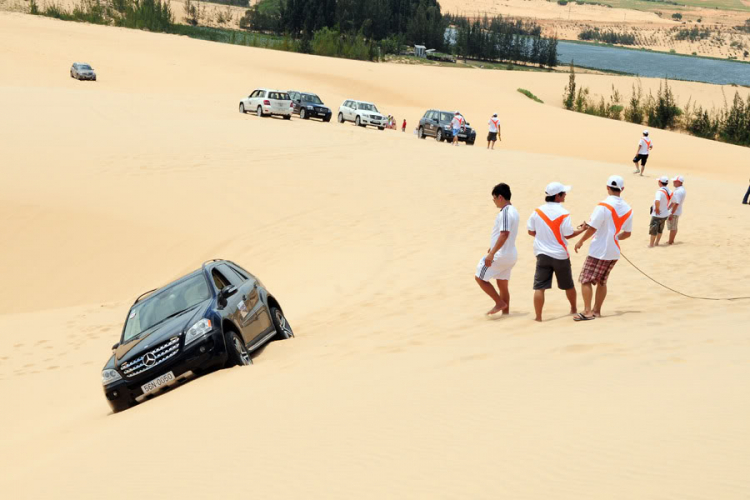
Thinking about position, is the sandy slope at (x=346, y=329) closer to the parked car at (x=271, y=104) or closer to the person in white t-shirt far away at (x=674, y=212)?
the person in white t-shirt far away at (x=674, y=212)

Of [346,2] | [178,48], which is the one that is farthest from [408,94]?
[346,2]

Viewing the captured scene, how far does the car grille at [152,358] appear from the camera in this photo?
8.80 metres

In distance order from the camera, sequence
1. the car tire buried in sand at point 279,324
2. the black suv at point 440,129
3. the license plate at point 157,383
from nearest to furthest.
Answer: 1. the license plate at point 157,383
2. the car tire buried in sand at point 279,324
3. the black suv at point 440,129

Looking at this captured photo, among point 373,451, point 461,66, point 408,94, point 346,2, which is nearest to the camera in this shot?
point 373,451

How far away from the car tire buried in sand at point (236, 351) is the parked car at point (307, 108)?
102 ft

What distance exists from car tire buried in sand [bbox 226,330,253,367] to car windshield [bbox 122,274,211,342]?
71 centimetres

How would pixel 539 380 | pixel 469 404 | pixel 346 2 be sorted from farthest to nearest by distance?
pixel 346 2 < pixel 539 380 < pixel 469 404

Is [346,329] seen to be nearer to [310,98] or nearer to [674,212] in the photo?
[674,212]

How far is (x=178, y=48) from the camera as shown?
2849 inches

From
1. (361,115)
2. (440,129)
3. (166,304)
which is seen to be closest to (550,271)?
(166,304)

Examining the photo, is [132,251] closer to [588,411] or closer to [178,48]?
[588,411]

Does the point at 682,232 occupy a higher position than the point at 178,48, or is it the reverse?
the point at 178,48

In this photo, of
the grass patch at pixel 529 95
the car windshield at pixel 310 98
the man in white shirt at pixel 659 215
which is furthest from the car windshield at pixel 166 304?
the grass patch at pixel 529 95

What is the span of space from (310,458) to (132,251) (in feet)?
41.3
